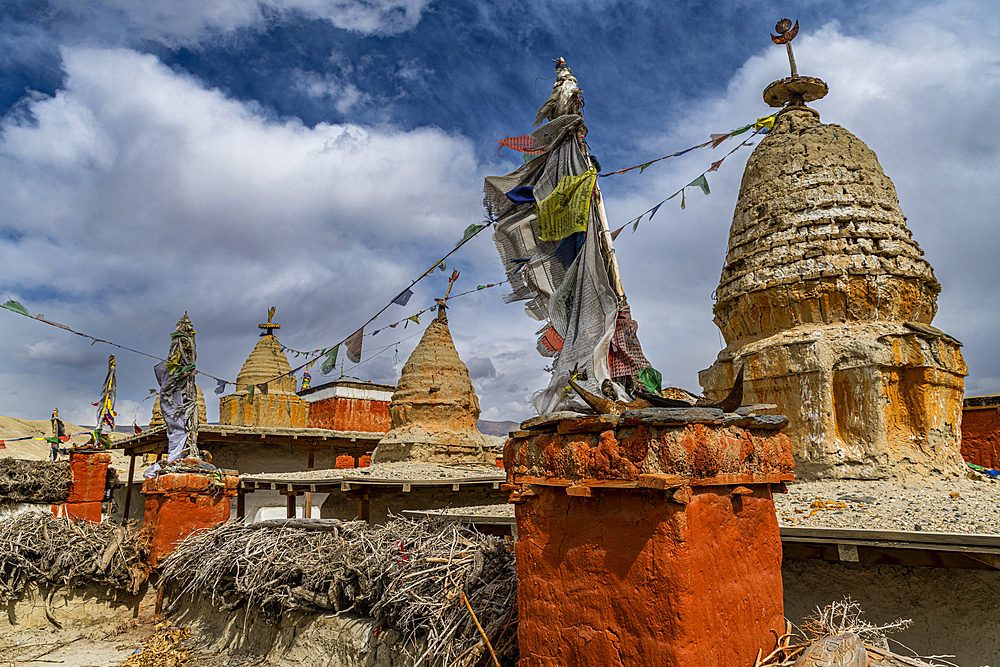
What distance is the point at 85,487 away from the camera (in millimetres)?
13141

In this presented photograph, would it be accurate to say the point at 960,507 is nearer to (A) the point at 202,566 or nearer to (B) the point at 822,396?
(B) the point at 822,396

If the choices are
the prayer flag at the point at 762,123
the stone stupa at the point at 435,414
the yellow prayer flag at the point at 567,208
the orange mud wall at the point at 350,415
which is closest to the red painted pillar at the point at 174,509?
the stone stupa at the point at 435,414

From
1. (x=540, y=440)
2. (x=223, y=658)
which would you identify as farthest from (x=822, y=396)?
(x=223, y=658)

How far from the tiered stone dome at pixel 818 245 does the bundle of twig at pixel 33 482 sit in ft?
44.4

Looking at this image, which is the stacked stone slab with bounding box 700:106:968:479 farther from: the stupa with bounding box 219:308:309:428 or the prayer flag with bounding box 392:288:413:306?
the stupa with bounding box 219:308:309:428

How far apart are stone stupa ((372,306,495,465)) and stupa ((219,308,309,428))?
28.8 feet

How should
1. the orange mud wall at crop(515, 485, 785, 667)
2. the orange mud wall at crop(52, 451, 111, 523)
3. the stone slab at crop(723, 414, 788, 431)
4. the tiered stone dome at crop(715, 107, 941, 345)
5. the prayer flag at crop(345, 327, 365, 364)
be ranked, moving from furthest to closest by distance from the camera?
1. the orange mud wall at crop(52, 451, 111, 523)
2. the prayer flag at crop(345, 327, 365, 364)
3. the tiered stone dome at crop(715, 107, 941, 345)
4. the stone slab at crop(723, 414, 788, 431)
5. the orange mud wall at crop(515, 485, 785, 667)

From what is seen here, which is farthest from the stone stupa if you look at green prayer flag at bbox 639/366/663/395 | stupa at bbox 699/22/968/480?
green prayer flag at bbox 639/366/663/395

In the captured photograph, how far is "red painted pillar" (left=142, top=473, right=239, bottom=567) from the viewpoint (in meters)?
8.31

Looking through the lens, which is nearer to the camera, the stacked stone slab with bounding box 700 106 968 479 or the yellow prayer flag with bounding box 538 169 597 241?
the yellow prayer flag with bounding box 538 169 597 241

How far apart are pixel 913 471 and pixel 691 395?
3989mm

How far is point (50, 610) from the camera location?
834cm

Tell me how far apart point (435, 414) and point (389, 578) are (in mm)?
9126

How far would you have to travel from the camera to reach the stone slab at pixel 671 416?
2631 mm
